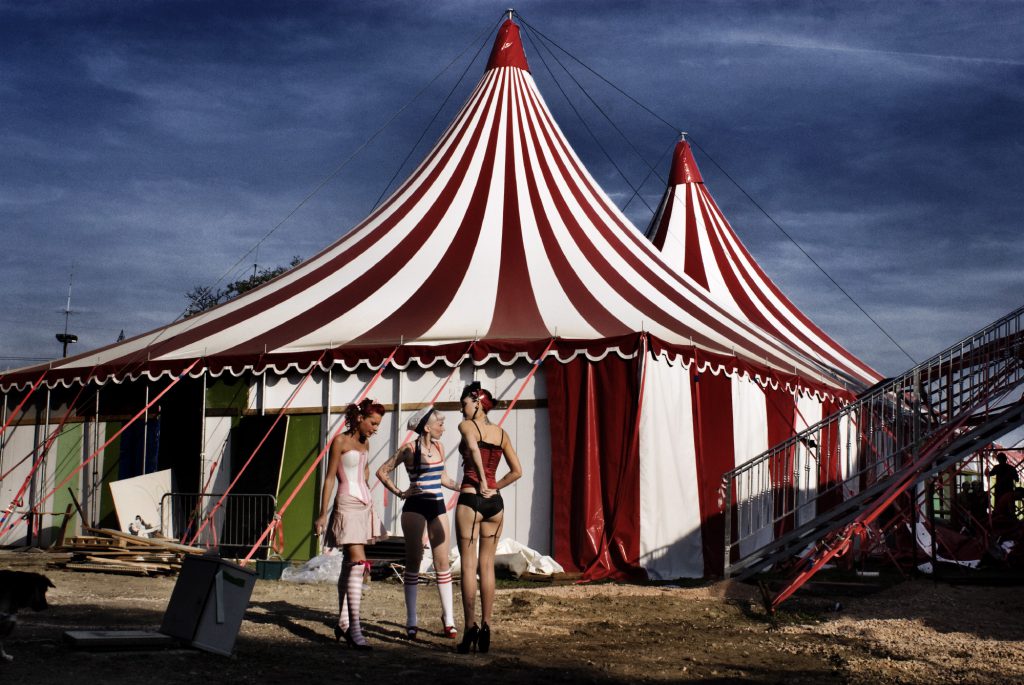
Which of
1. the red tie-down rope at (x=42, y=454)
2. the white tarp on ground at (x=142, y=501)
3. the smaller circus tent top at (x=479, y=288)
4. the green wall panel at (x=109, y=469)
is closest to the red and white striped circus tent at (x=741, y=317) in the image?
the smaller circus tent top at (x=479, y=288)

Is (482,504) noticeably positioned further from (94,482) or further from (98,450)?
(94,482)

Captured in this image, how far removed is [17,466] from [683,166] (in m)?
11.9

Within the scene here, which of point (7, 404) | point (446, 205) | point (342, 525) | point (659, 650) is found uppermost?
point (446, 205)

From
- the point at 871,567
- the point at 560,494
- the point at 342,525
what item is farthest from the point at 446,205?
the point at 342,525

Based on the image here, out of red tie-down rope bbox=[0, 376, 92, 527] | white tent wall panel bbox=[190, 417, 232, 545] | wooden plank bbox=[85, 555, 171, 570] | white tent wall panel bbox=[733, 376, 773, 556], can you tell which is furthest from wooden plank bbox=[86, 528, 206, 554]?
white tent wall panel bbox=[733, 376, 773, 556]

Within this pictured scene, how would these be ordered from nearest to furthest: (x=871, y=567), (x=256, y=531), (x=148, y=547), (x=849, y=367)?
1. (x=148, y=547)
2. (x=256, y=531)
3. (x=871, y=567)
4. (x=849, y=367)

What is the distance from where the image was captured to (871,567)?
10859 mm

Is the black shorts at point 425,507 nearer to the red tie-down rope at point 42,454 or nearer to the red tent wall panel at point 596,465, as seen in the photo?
the red tent wall panel at point 596,465

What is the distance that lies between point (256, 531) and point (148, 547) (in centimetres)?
132

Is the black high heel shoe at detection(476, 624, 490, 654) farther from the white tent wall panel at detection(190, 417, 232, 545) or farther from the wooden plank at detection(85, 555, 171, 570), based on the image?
the white tent wall panel at detection(190, 417, 232, 545)

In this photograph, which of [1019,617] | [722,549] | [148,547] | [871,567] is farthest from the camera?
[871,567]

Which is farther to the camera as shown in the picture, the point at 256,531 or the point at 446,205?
the point at 446,205

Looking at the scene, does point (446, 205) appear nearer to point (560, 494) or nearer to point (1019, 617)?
point (560, 494)

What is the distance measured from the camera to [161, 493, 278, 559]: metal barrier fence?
387 inches
